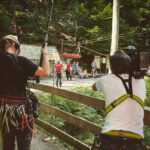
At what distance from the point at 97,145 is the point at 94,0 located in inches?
1721

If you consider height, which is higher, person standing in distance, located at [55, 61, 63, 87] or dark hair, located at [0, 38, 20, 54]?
dark hair, located at [0, 38, 20, 54]

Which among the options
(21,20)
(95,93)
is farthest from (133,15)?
(95,93)

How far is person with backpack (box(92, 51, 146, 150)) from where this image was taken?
3697 mm

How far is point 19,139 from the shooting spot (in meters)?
4.54

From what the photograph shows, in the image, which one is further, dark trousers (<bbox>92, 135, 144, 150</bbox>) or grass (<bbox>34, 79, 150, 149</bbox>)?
grass (<bbox>34, 79, 150, 149</bbox>)

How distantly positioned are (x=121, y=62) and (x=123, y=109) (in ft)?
1.52

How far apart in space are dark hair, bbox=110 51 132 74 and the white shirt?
64 mm

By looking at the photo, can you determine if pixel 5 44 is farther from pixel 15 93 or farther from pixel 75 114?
pixel 75 114

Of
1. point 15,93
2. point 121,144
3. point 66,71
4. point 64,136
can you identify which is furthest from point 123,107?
point 66,71

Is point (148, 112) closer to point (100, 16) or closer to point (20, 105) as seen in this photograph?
point (20, 105)

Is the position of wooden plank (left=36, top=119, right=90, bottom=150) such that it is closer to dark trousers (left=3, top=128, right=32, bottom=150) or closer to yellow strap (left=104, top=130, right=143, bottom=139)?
dark trousers (left=3, top=128, right=32, bottom=150)

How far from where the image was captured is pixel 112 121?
375 centimetres

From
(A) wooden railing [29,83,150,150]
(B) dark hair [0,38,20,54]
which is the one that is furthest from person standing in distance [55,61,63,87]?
(B) dark hair [0,38,20,54]

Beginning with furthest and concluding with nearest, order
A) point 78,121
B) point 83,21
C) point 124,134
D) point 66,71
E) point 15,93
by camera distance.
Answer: point 83,21, point 66,71, point 78,121, point 15,93, point 124,134
